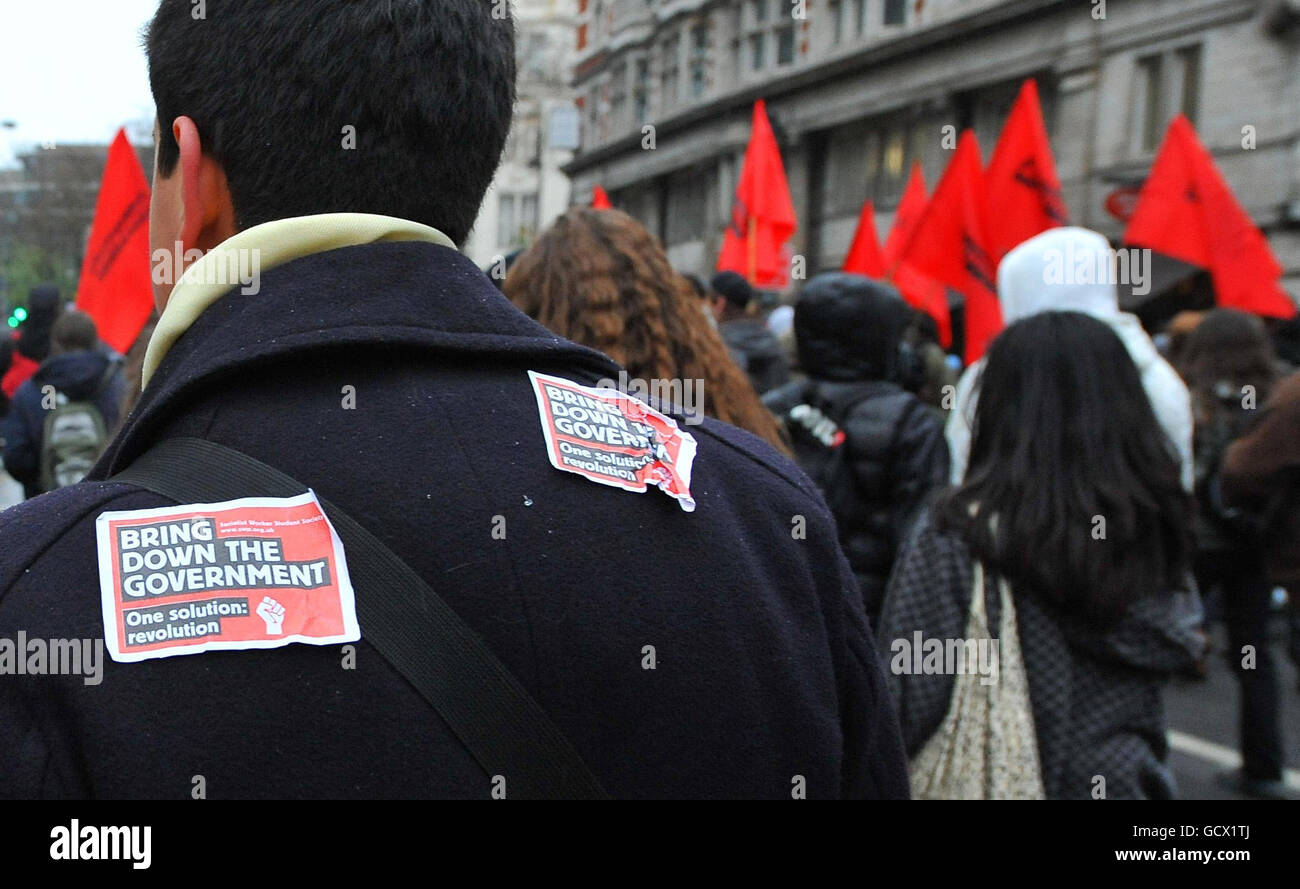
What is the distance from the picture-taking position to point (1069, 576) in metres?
3.04

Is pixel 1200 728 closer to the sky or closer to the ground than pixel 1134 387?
closer to the ground

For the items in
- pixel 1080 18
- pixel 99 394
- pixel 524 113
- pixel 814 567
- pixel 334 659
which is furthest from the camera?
pixel 524 113

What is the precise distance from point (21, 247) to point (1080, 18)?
39.0 metres

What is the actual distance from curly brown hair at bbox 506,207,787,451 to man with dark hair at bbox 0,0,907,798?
1.95 meters

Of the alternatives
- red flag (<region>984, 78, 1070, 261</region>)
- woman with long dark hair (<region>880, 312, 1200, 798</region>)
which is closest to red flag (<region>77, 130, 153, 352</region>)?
woman with long dark hair (<region>880, 312, 1200, 798</region>)

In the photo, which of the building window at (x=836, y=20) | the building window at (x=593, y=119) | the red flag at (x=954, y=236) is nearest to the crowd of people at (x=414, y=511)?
the red flag at (x=954, y=236)

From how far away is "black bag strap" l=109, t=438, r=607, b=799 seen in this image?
1164 mm

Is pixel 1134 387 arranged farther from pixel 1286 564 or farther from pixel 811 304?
pixel 1286 564

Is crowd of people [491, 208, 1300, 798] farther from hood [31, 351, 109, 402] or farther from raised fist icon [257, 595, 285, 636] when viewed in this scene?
hood [31, 351, 109, 402]

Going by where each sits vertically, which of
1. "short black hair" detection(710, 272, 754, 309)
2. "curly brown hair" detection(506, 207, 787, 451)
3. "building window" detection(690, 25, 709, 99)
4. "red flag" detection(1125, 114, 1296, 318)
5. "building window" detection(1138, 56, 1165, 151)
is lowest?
"curly brown hair" detection(506, 207, 787, 451)

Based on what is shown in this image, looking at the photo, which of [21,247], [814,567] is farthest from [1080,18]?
[21,247]

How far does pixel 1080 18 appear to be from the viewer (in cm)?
1956

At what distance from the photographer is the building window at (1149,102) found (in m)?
18.5

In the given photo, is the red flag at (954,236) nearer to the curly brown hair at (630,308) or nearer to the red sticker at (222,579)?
the curly brown hair at (630,308)
